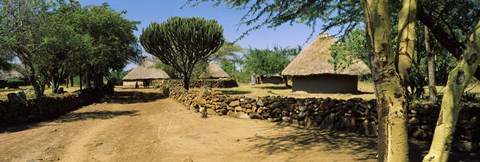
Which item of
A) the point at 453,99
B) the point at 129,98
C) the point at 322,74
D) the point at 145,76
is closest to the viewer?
the point at 453,99

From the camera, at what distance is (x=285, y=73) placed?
99.3ft

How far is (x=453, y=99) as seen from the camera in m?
3.06

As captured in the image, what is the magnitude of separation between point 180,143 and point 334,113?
411 centimetres

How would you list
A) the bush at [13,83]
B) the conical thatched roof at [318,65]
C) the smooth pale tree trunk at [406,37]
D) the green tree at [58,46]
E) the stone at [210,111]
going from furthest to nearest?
the bush at [13,83] < the conical thatched roof at [318,65] < the green tree at [58,46] < the stone at [210,111] < the smooth pale tree trunk at [406,37]

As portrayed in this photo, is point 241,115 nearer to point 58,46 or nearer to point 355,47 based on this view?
point 355,47

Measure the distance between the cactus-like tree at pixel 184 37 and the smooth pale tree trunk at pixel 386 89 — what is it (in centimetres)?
2579

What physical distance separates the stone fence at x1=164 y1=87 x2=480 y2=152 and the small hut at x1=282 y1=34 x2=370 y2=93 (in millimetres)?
14409

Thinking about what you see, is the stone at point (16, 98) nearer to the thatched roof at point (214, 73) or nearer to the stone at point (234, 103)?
the stone at point (234, 103)

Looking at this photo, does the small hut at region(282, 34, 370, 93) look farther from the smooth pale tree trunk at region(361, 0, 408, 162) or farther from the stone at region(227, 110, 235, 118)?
the smooth pale tree trunk at region(361, 0, 408, 162)

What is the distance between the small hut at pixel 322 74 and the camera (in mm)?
27453

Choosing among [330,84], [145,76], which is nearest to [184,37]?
[330,84]

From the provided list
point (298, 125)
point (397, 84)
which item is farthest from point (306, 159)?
point (298, 125)

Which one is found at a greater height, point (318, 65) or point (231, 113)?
point (318, 65)

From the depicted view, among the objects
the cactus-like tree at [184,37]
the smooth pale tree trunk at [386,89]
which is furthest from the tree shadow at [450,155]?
the cactus-like tree at [184,37]
